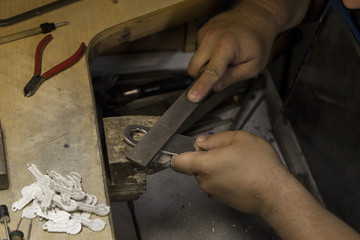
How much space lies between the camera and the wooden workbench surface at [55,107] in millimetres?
756

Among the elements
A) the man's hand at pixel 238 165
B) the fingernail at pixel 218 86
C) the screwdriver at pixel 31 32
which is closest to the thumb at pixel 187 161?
the man's hand at pixel 238 165

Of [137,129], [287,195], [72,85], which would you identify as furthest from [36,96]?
[287,195]

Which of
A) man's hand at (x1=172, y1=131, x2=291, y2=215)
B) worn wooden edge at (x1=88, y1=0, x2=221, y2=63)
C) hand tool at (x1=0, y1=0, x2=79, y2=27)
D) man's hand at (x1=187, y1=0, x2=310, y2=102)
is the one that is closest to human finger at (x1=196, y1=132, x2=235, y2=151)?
man's hand at (x1=172, y1=131, x2=291, y2=215)

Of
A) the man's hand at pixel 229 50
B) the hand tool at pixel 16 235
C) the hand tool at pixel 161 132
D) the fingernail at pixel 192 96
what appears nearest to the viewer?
the hand tool at pixel 16 235

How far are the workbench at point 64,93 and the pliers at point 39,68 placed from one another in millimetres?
10

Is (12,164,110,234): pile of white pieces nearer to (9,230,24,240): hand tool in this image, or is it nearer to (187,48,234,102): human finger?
(9,230,24,240): hand tool

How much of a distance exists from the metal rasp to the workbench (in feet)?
0.23

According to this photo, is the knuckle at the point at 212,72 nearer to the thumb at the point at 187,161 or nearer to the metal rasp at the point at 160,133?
the metal rasp at the point at 160,133

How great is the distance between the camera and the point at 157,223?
1.24 m

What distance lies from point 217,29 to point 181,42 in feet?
1.43

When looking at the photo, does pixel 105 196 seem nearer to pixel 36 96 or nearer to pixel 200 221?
pixel 36 96

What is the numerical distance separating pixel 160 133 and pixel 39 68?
295mm

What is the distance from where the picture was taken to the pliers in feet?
2.86

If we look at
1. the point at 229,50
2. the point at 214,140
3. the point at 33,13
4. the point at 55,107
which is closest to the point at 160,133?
the point at 214,140
